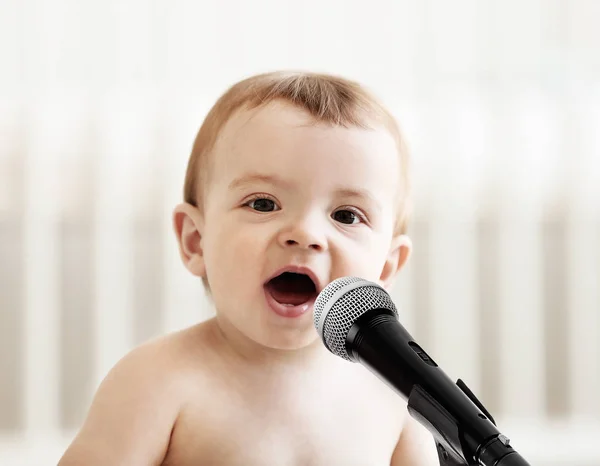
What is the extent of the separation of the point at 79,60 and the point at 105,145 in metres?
0.20

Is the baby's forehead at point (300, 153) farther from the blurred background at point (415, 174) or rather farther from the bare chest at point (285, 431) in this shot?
the blurred background at point (415, 174)

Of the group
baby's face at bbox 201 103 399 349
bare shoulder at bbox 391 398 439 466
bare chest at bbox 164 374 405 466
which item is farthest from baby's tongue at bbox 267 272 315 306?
bare shoulder at bbox 391 398 439 466

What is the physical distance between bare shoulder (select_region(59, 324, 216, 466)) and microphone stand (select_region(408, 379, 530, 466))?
336 millimetres

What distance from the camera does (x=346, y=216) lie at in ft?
2.94

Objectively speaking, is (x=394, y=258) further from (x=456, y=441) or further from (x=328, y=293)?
(x=456, y=441)

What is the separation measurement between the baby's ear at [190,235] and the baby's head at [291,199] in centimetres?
2

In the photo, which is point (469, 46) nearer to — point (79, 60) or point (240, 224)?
point (79, 60)

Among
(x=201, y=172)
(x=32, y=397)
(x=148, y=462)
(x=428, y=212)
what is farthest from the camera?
(x=428, y=212)

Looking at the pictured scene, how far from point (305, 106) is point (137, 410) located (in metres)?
0.38

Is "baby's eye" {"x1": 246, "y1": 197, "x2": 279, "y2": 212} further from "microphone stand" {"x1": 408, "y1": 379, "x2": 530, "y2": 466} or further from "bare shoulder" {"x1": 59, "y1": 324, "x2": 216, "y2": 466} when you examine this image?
"microphone stand" {"x1": 408, "y1": 379, "x2": 530, "y2": 466}

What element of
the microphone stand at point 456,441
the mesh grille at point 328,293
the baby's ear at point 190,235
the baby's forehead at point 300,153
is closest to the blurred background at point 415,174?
the baby's ear at point 190,235

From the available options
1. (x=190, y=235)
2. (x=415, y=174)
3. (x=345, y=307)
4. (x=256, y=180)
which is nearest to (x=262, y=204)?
(x=256, y=180)

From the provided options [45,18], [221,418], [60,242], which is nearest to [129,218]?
[60,242]

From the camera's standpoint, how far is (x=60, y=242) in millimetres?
1772
